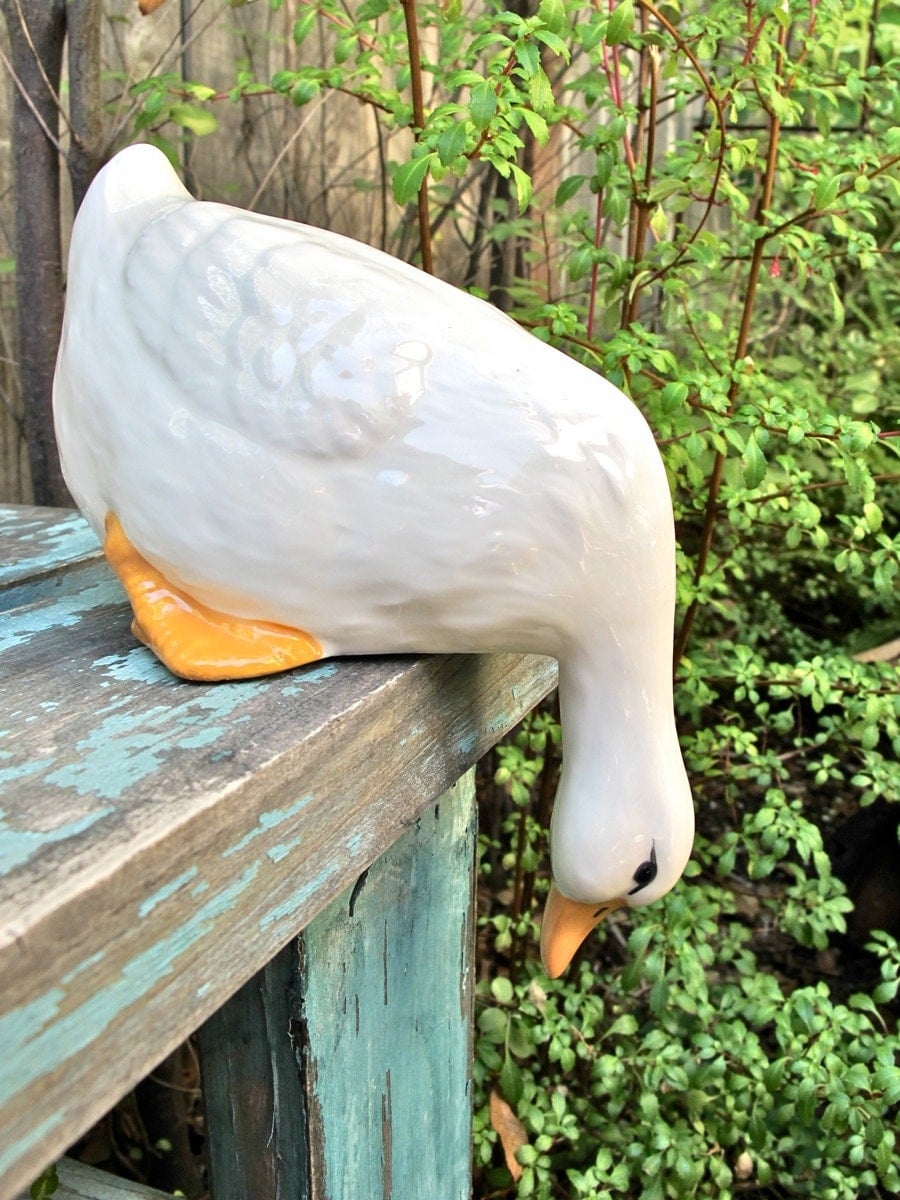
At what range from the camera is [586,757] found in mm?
615

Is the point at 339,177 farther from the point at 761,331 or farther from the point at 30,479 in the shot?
the point at 761,331

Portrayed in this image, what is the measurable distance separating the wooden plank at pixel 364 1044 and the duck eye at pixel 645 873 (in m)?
0.19

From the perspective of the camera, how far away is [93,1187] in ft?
2.89

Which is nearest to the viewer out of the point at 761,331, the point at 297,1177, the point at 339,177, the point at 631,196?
the point at 297,1177

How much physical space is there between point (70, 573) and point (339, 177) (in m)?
1.08

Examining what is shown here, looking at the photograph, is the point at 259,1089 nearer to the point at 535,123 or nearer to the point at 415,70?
the point at 535,123

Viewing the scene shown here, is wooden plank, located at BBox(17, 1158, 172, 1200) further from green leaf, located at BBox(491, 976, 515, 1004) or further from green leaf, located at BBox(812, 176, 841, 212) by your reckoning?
green leaf, located at BBox(812, 176, 841, 212)

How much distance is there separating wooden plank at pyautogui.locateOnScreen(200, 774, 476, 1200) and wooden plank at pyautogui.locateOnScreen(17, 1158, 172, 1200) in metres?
0.21

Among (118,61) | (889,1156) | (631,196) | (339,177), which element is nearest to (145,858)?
(631,196)

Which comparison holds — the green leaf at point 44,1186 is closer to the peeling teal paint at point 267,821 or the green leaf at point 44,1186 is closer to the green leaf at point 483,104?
the peeling teal paint at point 267,821

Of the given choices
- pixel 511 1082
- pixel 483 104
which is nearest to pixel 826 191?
pixel 483 104

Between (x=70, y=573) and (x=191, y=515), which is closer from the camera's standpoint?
(x=191, y=515)

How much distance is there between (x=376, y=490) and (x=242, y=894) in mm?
222

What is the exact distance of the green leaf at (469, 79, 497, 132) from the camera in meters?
0.73
